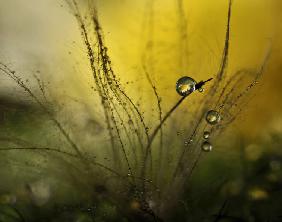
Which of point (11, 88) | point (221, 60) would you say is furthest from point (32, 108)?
point (221, 60)

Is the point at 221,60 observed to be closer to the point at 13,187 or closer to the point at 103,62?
the point at 103,62

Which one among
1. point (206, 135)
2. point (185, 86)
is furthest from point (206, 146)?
point (185, 86)

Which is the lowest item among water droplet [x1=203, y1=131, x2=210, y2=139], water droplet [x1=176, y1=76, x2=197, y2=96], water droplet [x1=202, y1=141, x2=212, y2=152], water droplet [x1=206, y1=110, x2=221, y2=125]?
water droplet [x1=202, y1=141, x2=212, y2=152]

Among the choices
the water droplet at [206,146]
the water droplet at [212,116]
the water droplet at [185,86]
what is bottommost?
the water droplet at [206,146]

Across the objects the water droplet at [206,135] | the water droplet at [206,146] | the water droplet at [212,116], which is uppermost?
the water droplet at [212,116]

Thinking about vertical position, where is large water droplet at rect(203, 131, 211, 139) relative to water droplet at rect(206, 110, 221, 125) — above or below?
below

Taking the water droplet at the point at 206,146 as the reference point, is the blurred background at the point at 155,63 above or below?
above
